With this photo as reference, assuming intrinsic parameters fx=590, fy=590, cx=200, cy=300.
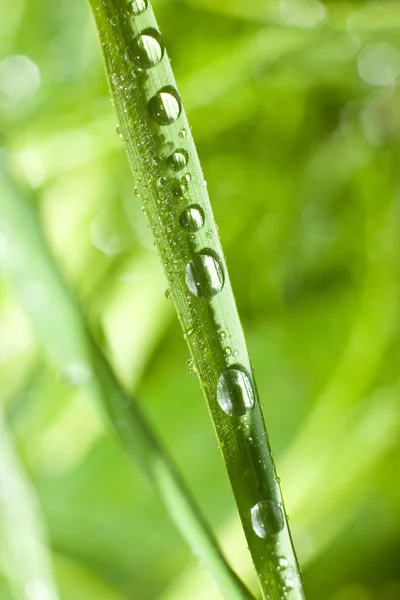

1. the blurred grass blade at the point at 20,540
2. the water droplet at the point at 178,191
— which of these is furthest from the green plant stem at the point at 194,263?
the blurred grass blade at the point at 20,540

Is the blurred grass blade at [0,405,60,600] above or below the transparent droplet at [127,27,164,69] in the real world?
below

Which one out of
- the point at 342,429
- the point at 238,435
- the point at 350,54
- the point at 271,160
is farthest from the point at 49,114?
the point at 238,435

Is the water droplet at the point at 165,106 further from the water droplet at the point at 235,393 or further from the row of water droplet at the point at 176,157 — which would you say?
the water droplet at the point at 235,393

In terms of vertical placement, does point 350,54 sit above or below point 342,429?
above

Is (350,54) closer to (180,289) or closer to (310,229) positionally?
(310,229)

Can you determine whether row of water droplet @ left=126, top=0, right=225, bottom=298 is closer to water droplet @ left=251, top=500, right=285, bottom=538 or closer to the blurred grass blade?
water droplet @ left=251, top=500, right=285, bottom=538

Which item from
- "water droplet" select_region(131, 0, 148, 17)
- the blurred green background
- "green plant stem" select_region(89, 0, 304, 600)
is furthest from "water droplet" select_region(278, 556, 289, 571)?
the blurred green background

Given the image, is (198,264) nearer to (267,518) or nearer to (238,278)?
(267,518)
